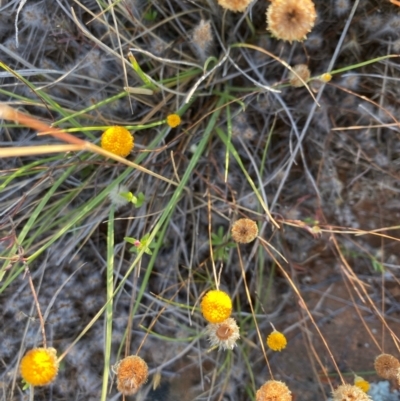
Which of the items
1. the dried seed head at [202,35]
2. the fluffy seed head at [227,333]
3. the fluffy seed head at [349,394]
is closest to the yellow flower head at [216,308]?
the fluffy seed head at [227,333]

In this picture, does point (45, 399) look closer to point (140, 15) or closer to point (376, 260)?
point (376, 260)

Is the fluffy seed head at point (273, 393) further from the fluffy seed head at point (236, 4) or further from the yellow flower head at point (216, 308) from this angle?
the fluffy seed head at point (236, 4)

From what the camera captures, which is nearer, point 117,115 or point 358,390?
point 358,390

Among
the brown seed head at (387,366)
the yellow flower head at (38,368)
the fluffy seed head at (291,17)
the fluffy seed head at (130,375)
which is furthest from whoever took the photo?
the brown seed head at (387,366)

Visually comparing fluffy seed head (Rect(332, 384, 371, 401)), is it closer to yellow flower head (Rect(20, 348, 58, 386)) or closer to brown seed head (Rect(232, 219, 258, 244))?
brown seed head (Rect(232, 219, 258, 244))

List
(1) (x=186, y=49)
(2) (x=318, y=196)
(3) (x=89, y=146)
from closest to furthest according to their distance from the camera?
(3) (x=89, y=146) → (2) (x=318, y=196) → (1) (x=186, y=49)

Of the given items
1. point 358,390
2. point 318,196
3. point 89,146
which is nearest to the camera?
point 89,146

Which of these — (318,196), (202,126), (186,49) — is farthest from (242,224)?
(186,49)
